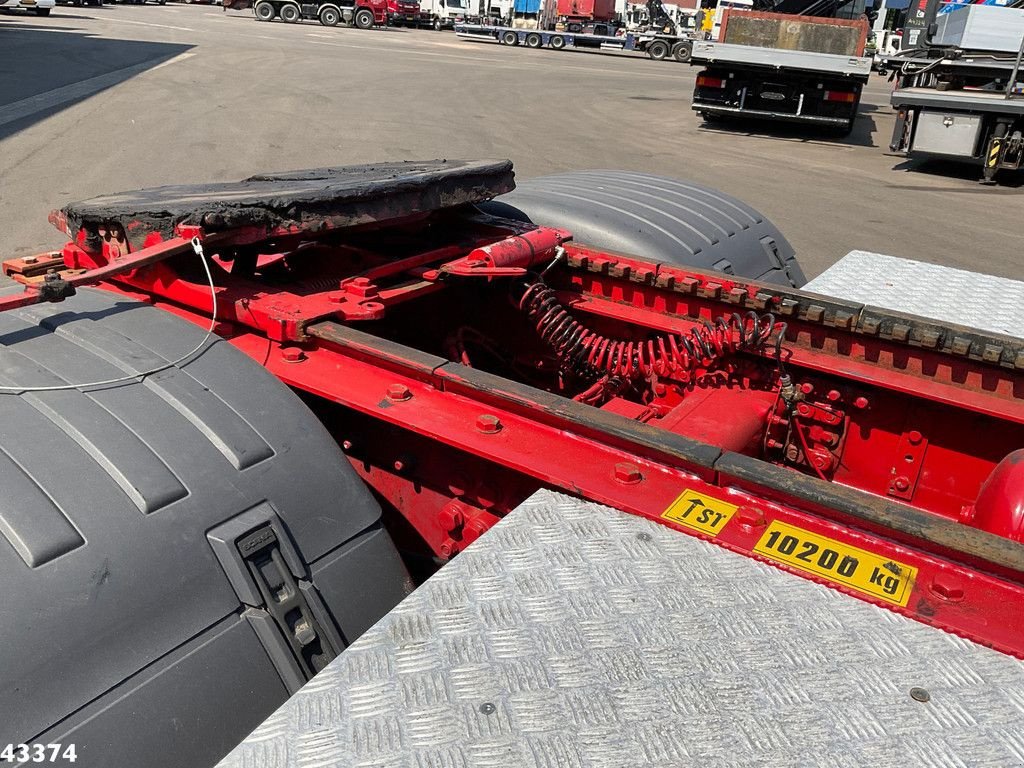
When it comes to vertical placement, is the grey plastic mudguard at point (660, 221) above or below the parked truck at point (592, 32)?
below

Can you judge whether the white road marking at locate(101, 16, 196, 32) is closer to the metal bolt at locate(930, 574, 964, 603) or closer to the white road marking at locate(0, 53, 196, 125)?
the white road marking at locate(0, 53, 196, 125)

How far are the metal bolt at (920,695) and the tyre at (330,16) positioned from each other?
38.8m

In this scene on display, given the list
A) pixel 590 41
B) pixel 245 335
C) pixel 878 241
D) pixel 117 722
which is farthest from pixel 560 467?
pixel 590 41

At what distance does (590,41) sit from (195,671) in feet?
123

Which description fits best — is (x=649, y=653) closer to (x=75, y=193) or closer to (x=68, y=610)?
(x=68, y=610)

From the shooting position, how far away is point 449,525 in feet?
7.17

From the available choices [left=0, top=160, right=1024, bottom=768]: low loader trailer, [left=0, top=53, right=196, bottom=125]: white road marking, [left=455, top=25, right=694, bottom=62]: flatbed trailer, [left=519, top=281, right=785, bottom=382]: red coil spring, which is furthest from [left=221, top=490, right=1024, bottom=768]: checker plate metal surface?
[left=455, top=25, right=694, bottom=62]: flatbed trailer

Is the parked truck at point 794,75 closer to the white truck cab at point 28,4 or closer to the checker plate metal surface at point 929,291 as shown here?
the checker plate metal surface at point 929,291

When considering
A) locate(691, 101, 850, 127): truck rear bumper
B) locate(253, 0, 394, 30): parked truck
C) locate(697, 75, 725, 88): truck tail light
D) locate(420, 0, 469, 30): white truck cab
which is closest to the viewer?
locate(691, 101, 850, 127): truck rear bumper

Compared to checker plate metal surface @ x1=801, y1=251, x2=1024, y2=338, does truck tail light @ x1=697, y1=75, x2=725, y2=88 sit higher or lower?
higher

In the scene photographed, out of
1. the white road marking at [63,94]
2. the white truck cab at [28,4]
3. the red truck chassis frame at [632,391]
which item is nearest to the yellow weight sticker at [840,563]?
the red truck chassis frame at [632,391]

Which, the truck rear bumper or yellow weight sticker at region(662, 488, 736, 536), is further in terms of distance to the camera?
the truck rear bumper

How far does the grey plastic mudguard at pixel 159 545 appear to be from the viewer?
1.39 meters

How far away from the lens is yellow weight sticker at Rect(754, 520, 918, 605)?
4.82 feet
